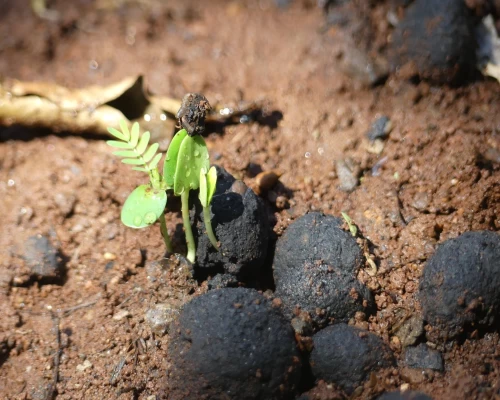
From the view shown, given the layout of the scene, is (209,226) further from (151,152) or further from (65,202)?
(65,202)

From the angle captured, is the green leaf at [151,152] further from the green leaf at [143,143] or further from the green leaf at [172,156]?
the green leaf at [172,156]

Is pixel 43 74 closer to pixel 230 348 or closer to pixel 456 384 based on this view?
pixel 230 348

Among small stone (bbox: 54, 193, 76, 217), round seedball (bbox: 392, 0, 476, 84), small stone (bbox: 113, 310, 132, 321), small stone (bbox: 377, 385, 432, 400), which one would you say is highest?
round seedball (bbox: 392, 0, 476, 84)

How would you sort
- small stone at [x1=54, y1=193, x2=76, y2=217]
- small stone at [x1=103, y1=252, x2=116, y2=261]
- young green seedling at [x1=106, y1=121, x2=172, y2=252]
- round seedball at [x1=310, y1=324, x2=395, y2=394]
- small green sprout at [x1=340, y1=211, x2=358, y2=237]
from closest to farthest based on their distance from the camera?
1. round seedball at [x1=310, y1=324, x2=395, y2=394]
2. young green seedling at [x1=106, y1=121, x2=172, y2=252]
3. small green sprout at [x1=340, y1=211, x2=358, y2=237]
4. small stone at [x1=103, y1=252, x2=116, y2=261]
5. small stone at [x1=54, y1=193, x2=76, y2=217]

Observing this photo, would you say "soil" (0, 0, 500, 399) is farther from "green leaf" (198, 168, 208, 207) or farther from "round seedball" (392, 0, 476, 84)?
"green leaf" (198, 168, 208, 207)

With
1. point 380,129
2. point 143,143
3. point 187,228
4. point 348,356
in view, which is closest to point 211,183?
point 187,228

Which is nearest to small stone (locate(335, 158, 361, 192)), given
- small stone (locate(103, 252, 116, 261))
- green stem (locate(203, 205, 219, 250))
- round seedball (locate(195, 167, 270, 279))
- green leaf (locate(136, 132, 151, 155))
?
round seedball (locate(195, 167, 270, 279))
